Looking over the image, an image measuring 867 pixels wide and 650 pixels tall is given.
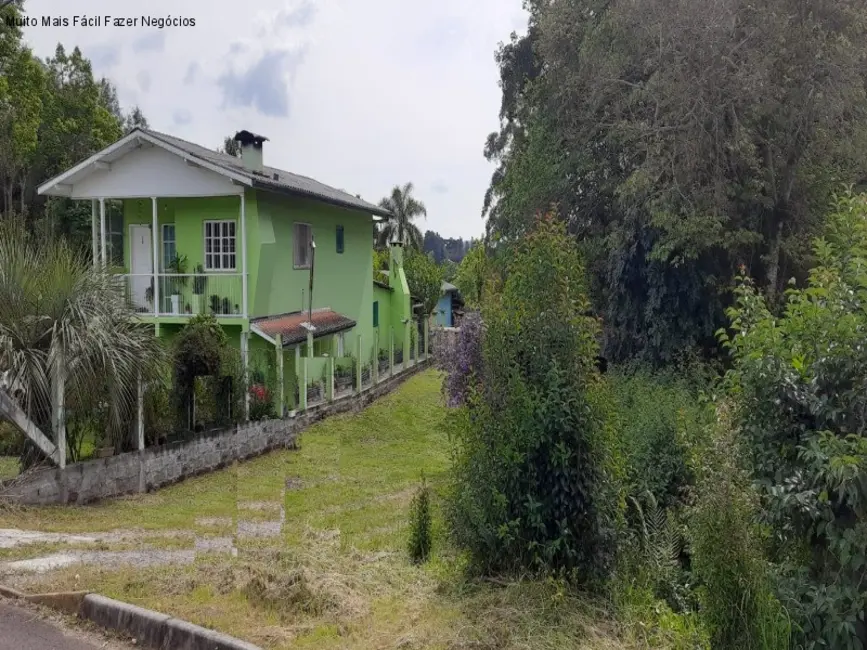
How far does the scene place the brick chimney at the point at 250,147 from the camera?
64.0ft

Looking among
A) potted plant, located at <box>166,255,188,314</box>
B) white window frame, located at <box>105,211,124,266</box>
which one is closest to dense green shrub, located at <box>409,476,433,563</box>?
potted plant, located at <box>166,255,188,314</box>

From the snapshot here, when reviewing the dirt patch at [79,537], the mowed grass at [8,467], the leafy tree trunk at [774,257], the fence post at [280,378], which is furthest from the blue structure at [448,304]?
the dirt patch at [79,537]

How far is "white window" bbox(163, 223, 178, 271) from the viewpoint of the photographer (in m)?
19.6

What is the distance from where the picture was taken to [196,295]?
58.7ft

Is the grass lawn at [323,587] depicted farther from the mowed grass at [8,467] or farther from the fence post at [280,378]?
the fence post at [280,378]

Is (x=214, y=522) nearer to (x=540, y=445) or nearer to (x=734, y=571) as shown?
(x=540, y=445)

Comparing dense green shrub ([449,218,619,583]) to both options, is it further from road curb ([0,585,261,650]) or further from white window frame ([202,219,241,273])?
white window frame ([202,219,241,273])

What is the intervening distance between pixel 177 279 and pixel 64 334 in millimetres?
8780

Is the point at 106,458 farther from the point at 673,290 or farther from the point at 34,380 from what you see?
the point at 673,290

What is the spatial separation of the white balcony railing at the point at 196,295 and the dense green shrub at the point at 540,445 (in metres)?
12.5

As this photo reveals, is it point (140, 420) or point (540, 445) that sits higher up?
point (540, 445)

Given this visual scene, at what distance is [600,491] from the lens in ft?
19.4

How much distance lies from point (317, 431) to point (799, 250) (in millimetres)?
12026

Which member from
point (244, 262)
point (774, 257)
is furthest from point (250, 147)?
point (774, 257)
